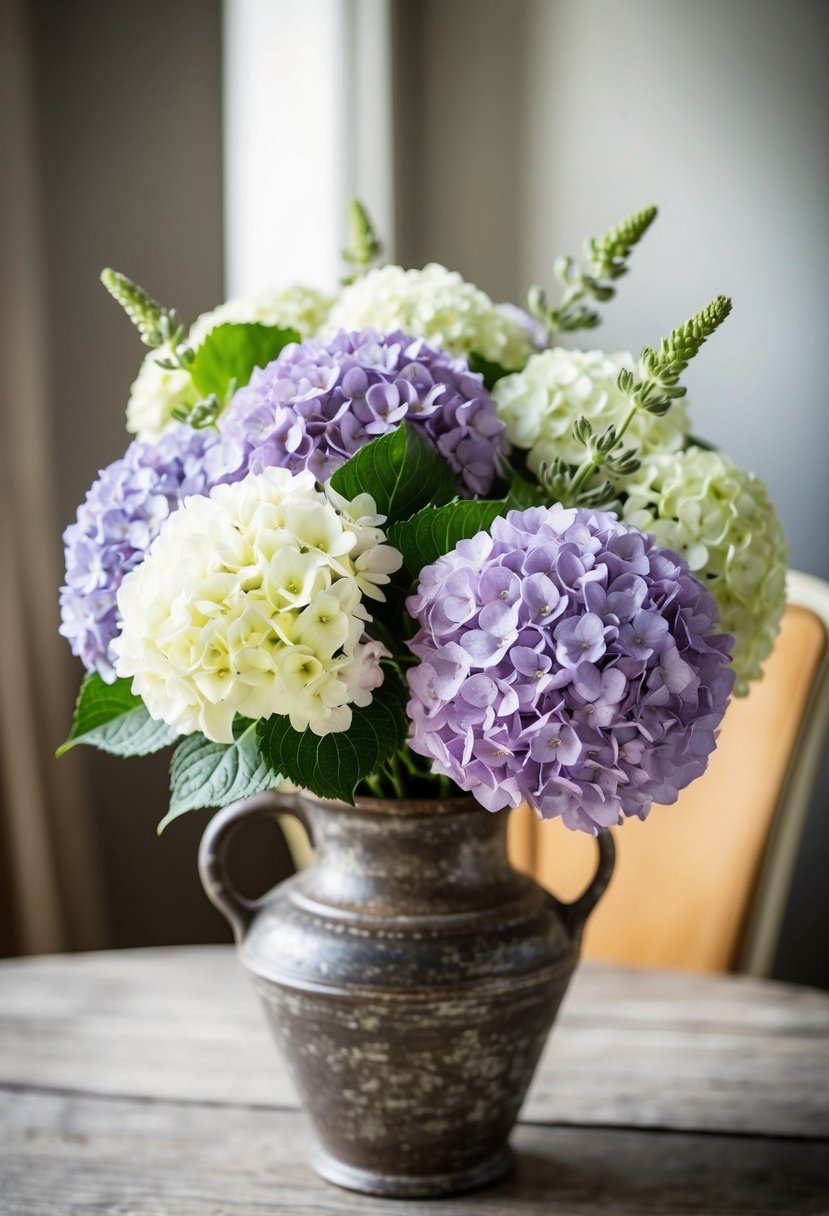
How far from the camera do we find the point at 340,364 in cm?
72

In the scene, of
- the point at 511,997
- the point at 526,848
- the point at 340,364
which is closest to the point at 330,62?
the point at 526,848

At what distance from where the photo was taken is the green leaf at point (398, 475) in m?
0.69

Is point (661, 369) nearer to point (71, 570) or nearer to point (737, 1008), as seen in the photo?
point (71, 570)

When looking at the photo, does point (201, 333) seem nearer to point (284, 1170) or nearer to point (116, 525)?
point (116, 525)

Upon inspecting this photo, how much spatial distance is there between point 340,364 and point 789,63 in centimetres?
171

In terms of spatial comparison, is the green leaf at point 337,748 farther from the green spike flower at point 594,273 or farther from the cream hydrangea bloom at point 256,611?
the green spike flower at point 594,273

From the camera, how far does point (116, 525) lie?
2.51 ft

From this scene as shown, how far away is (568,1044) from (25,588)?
118 cm

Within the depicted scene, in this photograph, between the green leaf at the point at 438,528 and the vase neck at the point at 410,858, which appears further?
the vase neck at the point at 410,858

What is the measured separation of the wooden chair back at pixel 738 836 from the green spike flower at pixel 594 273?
599mm

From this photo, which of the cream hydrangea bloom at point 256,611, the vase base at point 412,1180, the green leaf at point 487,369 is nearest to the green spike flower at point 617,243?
the green leaf at point 487,369

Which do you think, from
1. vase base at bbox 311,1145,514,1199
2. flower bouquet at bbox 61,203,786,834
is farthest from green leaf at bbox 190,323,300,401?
vase base at bbox 311,1145,514,1199

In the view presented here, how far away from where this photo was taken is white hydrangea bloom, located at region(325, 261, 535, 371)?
847 millimetres

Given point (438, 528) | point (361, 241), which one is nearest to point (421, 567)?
point (438, 528)
